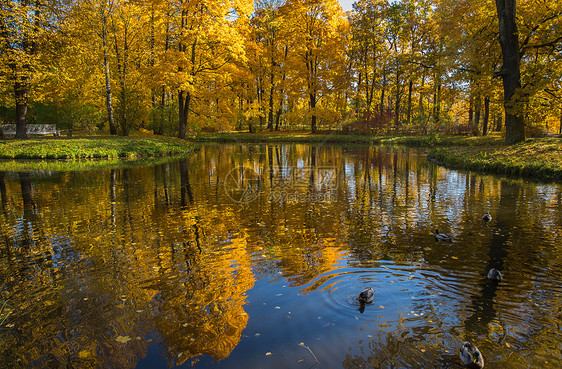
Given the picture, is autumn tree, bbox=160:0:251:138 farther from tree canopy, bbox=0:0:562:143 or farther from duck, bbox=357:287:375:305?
duck, bbox=357:287:375:305

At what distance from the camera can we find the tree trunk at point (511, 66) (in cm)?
1711

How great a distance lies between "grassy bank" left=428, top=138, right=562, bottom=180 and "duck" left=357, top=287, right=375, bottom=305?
11.7 metres

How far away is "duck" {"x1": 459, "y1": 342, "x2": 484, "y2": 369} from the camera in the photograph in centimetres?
305

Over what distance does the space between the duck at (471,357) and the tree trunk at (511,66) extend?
57.7ft

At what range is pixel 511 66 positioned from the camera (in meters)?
17.6

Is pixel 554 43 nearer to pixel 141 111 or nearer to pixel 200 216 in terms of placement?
pixel 200 216

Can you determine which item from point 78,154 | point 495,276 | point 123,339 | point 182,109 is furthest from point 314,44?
point 123,339

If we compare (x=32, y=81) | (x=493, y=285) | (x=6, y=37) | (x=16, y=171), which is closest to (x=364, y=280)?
(x=493, y=285)

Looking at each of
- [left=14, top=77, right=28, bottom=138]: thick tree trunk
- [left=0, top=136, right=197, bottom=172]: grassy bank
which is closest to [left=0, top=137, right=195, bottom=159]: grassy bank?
[left=0, top=136, right=197, bottom=172]: grassy bank

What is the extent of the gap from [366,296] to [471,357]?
50.6 inches

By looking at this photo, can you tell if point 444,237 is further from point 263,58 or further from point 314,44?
point 263,58

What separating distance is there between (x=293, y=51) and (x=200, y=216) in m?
34.5

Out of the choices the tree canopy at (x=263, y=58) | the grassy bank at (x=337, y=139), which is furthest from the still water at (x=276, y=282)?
the grassy bank at (x=337, y=139)

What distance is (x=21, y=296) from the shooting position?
440 cm
